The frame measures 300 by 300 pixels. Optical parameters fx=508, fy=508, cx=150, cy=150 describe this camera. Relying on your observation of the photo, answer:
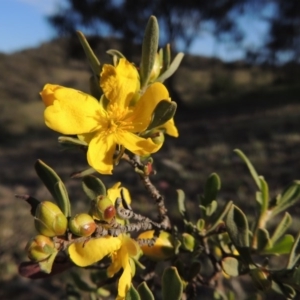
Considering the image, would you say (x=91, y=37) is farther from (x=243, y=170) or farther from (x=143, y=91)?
(x=143, y=91)

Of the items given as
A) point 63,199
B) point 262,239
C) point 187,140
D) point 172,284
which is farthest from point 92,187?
point 187,140

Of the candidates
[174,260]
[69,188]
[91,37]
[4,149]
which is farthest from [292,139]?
[91,37]

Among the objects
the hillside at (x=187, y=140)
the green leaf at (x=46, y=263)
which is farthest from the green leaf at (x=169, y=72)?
the hillside at (x=187, y=140)

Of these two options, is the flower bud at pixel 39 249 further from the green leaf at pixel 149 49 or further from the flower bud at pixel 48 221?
the green leaf at pixel 149 49

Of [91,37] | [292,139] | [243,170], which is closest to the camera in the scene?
[243,170]

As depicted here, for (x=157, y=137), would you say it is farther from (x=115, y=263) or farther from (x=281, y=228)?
(x=281, y=228)
